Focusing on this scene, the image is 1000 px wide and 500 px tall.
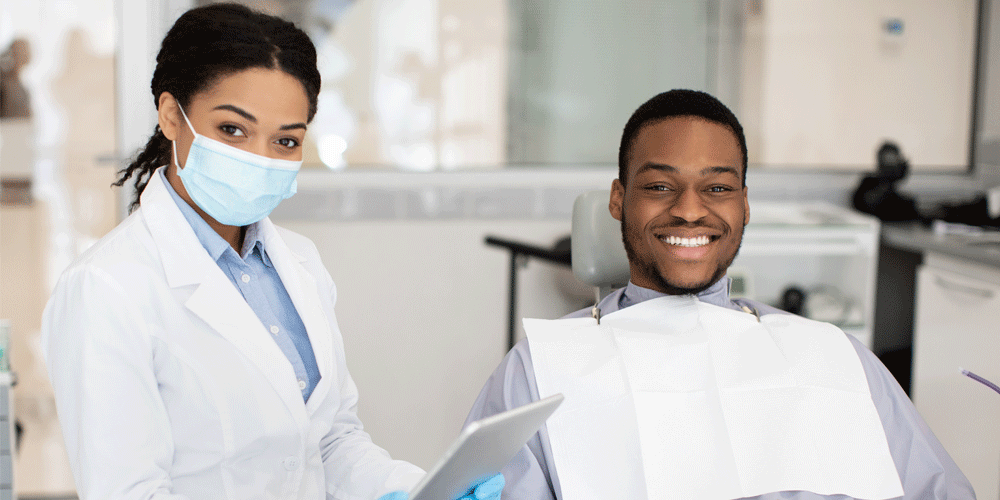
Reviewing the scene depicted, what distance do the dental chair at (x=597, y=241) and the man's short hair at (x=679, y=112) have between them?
0.19 meters

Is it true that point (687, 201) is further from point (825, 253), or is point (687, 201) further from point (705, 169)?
point (825, 253)

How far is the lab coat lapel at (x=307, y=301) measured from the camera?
1286 mm

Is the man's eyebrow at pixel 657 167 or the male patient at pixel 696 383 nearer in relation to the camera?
A: the male patient at pixel 696 383

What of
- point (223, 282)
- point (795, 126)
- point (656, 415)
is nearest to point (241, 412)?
point (223, 282)

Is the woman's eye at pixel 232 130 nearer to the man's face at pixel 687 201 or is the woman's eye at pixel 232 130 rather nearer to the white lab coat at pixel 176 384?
the white lab coat at pixel 176 384

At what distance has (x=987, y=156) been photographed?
3104 millimetres

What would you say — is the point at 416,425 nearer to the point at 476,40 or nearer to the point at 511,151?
the point at 511,151

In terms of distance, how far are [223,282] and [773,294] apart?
7.46ft

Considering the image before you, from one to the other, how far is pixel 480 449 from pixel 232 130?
67 centimetres

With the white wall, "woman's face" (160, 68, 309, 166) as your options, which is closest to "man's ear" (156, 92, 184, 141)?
"woman's face" (160, 68, 309, 166)

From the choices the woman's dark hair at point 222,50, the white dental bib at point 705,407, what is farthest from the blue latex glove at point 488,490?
the woman's dark hair at point 222,50

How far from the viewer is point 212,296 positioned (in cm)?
116

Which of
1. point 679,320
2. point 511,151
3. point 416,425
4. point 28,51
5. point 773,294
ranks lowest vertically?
point 416,425

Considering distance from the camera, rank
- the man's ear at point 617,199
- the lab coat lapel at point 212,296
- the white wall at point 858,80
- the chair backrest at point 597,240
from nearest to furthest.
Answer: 1. the lab coat lapel at point 212,296
2. the man's ear at point 617,199
3. the chair backrest at point 597,240
4. the white wall at point 858,80
